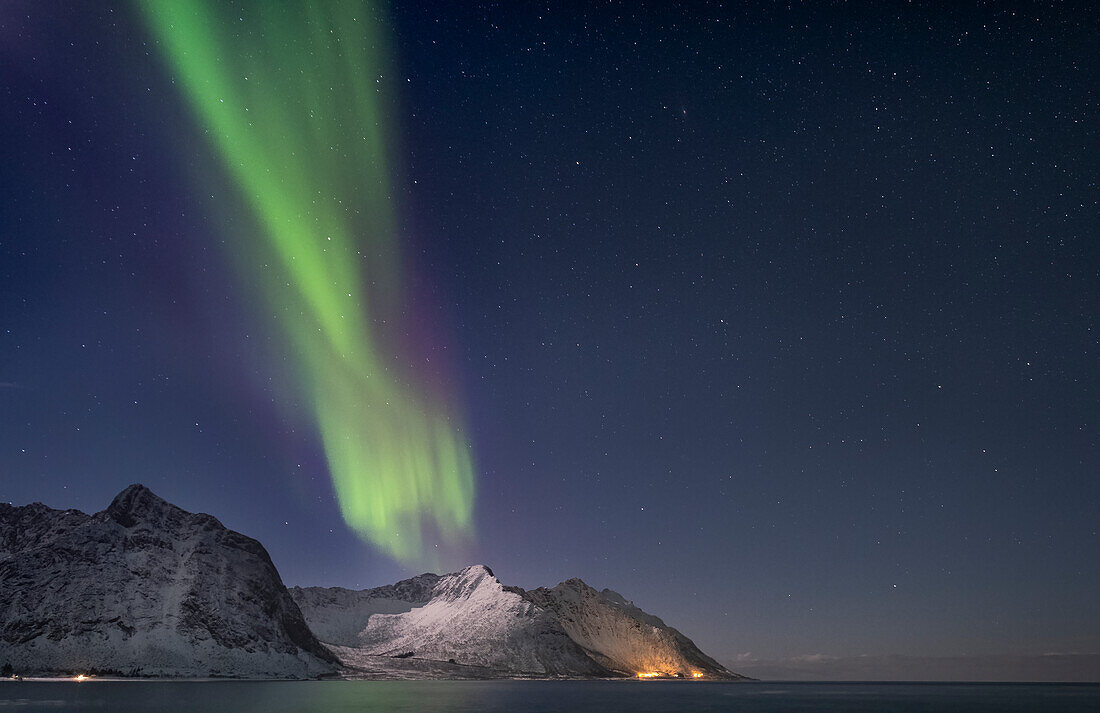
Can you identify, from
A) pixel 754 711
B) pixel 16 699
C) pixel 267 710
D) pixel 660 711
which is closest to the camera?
pixel 267 710

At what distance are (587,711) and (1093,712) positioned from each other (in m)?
117

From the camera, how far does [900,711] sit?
180 metres

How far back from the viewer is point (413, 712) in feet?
451

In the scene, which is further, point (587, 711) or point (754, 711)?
point (754, 711)

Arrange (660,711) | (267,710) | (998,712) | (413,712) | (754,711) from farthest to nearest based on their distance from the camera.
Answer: (998,712), (754,711), (660,711), (413,712), (267,710)

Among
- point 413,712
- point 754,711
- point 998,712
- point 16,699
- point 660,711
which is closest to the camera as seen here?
point 413,712

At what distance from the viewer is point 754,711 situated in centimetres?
17025

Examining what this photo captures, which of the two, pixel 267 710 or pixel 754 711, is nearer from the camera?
pixel 267 710

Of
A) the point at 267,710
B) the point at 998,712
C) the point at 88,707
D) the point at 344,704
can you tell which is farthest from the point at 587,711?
the point at 998,712

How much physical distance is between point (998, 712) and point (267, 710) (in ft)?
542

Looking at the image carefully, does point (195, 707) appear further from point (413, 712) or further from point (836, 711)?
point (836, 711)

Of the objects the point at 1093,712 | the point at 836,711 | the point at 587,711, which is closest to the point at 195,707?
the point at 587,711

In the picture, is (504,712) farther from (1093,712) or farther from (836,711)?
(1093,712)

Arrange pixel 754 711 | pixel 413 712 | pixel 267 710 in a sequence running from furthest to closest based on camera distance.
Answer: pixel 754 711, pixel 413 712, pixel 267 710
